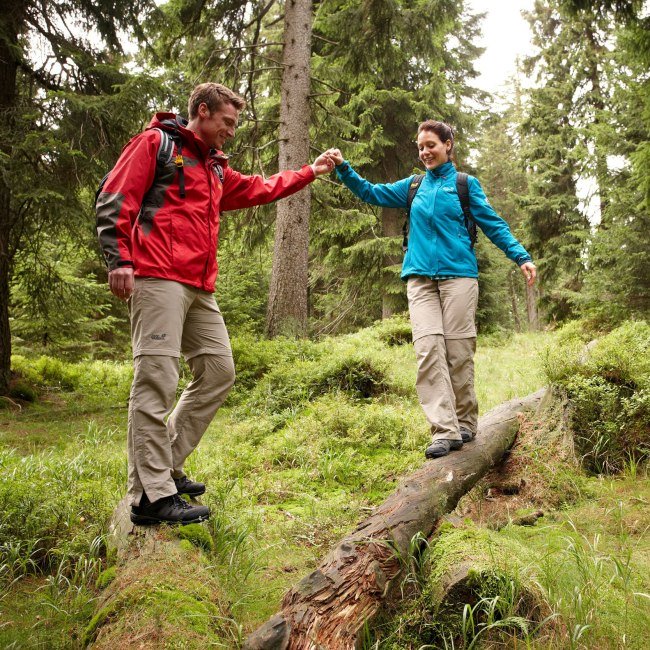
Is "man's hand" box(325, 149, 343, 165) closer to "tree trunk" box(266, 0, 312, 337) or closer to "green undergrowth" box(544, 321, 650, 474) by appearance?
"green undergrowth" box(544, 321, 650, 474)

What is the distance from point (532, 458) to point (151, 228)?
3805 millimetres

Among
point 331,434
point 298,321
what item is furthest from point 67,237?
point 331,434

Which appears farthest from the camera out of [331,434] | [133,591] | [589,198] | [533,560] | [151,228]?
[589,198]

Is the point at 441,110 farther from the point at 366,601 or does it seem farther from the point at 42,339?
the point at 366,601

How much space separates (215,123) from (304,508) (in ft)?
9.57

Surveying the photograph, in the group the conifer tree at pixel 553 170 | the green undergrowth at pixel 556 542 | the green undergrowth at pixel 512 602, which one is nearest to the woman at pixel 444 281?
the green undergrowth at pixel 556 542

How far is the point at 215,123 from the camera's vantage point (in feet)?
11.5

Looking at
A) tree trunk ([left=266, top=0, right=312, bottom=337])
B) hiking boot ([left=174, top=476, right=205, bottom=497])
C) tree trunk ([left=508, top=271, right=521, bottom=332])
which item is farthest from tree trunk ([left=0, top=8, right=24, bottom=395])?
tree trunk ([left=508, top=271, right=521, bottom=332])

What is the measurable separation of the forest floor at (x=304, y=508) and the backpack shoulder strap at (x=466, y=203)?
2.04m

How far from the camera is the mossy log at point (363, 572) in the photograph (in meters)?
2.24

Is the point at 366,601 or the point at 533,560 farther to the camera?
the point at 533,560

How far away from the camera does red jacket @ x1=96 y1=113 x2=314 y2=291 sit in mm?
3070

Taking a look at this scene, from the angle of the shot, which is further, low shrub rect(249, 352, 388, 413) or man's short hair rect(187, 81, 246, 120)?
low shrub rect(249, 352, 388, 413)

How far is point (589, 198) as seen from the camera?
16.0 m
